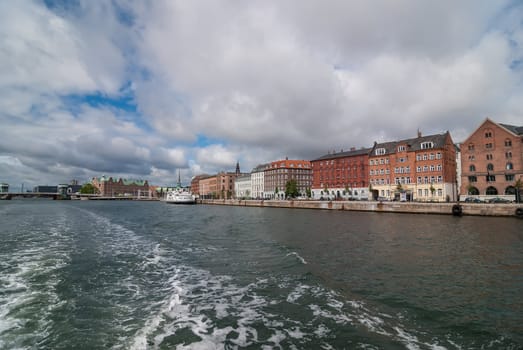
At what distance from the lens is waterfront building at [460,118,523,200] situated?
60.3m

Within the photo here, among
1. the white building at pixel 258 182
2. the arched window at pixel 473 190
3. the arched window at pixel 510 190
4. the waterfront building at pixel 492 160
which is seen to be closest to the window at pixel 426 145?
the waterfront building at pixel 492 160

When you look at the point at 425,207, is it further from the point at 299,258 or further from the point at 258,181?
the point at 258,181

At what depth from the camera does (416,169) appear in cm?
7638

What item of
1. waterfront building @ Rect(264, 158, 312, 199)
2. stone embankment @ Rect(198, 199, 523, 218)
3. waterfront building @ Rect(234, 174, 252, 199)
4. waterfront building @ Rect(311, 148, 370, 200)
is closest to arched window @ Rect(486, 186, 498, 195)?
stone embankment @ Rect(198, 199, 523, 218)

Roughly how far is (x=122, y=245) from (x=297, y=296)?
15.8 metres

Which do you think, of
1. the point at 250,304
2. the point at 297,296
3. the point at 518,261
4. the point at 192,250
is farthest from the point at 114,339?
the point at 518,261

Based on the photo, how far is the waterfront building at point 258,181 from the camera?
153 meters

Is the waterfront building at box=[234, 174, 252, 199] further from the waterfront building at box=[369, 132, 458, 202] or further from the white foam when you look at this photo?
the white foam

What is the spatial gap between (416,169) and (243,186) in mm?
111410

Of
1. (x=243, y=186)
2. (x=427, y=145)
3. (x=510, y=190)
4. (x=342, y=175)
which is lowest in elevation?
(x=510, y=190)

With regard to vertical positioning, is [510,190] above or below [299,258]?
above

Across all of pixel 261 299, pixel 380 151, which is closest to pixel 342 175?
pixel 380 151

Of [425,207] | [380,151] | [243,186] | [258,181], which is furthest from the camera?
[243,186]

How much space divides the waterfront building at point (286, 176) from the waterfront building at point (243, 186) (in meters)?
22.8
